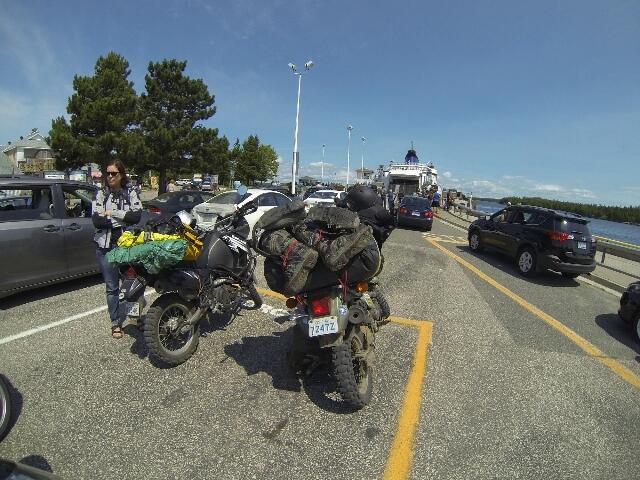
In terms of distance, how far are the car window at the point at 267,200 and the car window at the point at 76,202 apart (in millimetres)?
5334

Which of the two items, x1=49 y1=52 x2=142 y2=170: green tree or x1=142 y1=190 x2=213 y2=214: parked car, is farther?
x1=49 y1=52 x2=142 y2=170: green tree

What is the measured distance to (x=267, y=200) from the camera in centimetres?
1141

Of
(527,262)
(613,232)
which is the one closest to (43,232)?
(527,262)

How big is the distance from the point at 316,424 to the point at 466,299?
181 inches

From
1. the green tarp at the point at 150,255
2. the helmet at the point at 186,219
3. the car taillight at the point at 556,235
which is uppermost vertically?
the helmet at the point at 186,219

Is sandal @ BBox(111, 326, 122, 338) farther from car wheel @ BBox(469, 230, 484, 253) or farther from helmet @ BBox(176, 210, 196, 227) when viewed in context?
car wheel @ BBox(469, 230, 484, 253)

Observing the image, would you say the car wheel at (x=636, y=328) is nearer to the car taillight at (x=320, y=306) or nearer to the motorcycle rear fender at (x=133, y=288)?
the car taillight at (x=320, y=306)

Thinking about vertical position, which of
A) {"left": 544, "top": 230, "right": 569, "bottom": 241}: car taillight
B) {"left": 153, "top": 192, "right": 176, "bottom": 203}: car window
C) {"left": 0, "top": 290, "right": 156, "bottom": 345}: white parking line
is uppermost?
{"left": 153, "top": 192, "right": 176, "bottom": 203}: car window

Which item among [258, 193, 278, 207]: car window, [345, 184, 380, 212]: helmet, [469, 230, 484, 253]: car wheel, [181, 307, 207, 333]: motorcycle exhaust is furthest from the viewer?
[469, 230, 484, 253]: car wheel

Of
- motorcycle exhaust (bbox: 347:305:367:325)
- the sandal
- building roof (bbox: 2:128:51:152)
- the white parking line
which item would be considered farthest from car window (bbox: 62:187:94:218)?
building roof (bbox: 2:128:51:152)

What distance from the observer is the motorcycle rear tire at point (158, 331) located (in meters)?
3.43

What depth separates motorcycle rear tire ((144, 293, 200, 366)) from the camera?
343cm

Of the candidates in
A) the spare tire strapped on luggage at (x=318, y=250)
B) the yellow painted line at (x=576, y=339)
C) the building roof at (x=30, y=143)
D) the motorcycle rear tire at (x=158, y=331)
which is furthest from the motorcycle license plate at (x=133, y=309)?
the building roof at (x=30, y=143)

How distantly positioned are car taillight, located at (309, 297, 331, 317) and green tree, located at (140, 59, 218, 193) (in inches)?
1027
